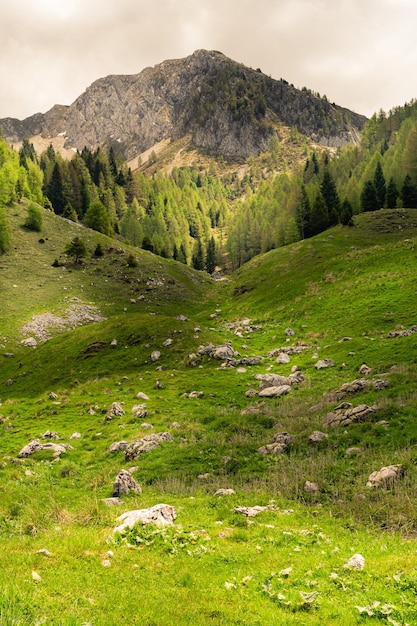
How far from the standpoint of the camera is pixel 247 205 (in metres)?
185

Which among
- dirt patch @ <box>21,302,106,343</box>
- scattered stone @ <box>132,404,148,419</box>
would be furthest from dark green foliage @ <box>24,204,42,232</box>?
scattered stone @ <box>132,404,148,419</box>

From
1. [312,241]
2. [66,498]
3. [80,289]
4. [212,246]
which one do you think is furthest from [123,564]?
[212,246]

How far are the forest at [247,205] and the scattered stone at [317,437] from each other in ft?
251

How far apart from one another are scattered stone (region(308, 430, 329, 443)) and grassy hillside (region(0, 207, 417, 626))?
1.05 feet

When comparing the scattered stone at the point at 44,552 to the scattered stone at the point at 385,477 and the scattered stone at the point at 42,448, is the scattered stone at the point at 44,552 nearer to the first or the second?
the scattered stone at the point at 385,477

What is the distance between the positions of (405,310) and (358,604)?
1360 inches

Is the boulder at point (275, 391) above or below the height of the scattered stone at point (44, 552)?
below

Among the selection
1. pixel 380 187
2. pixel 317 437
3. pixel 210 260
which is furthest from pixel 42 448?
pixel 210 260

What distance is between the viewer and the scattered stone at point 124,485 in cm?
1580

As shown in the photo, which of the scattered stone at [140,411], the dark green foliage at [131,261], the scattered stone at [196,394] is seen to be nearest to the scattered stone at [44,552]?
the scattered stone at [140,411]

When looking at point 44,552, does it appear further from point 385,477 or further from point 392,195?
point 392,195

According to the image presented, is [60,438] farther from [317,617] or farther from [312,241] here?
[312,241]

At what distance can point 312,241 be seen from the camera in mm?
83438

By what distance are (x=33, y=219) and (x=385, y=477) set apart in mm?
93982
